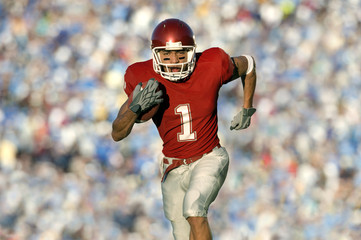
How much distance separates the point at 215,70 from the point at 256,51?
9.89 feet

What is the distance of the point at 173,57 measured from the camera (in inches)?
92.1

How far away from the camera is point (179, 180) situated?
96.3 inches

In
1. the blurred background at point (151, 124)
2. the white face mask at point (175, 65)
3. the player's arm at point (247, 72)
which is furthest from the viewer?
the blurred background at point (151, 124)

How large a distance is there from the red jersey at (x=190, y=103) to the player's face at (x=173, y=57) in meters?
0.08

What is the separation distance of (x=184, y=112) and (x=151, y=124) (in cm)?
252

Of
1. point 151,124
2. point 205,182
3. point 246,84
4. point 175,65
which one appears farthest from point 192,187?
point 151,124

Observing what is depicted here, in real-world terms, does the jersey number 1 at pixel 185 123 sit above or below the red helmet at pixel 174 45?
below

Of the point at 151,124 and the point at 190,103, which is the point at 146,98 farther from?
the point at 151,124

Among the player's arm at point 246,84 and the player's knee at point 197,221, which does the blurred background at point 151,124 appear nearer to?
the player's arm at point 246,84

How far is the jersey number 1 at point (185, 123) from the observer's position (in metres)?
2.38

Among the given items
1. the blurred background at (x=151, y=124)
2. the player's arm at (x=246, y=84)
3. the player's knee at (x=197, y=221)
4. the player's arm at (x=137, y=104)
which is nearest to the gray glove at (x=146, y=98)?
the player's arm at (x=137, y=104)

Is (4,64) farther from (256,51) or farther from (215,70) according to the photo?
(215,70)

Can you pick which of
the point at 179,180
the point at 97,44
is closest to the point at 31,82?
the point at 97,44

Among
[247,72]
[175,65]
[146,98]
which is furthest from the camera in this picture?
[247,72]
